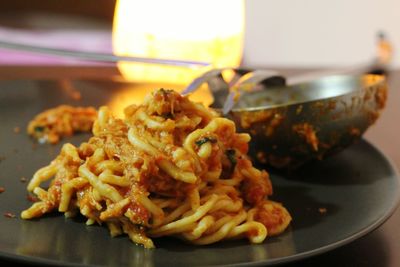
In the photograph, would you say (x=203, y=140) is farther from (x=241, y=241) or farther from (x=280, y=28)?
(x=280, y=28)

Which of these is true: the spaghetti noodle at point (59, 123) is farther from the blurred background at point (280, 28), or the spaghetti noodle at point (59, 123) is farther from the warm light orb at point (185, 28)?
the blurred background at point (280, 28)

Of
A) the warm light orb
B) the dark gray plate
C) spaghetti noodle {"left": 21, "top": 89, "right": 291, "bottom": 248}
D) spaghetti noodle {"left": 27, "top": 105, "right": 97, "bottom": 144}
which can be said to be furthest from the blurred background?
spaghetti noodle {"left": 21, "top": 89, "right": 291, "bottom": 248}

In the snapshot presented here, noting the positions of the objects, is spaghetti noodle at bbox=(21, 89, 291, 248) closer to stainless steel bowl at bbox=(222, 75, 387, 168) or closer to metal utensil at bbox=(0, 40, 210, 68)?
stainless steel bowl at bbox=(222, 75, 387, 168)

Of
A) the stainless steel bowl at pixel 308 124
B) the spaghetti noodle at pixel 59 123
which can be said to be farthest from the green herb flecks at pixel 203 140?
the spaghetti noodle at pixel 59 123

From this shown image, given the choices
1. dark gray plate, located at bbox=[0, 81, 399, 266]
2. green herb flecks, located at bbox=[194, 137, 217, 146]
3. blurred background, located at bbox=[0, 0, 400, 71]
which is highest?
green herb flecks, located at bbox=[194, 137, 217, 146]

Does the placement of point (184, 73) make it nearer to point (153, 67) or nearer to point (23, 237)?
point (153, 67)

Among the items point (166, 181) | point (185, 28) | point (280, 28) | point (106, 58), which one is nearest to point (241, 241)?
point (166, 181)
